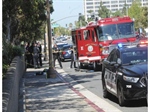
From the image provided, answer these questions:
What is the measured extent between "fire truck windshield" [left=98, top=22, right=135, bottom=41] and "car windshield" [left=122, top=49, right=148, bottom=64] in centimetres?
1120

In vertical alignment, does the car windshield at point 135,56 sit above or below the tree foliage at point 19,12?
below

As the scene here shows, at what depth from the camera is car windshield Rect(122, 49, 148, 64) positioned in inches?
433

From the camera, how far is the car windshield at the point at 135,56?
10992 millimetres

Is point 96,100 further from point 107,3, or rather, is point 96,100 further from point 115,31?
point 107,3

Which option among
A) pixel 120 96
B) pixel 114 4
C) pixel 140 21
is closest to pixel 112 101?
pixel 120 96

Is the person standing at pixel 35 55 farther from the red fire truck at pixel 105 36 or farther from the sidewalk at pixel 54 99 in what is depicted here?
the sidewalk at pixel 54 99

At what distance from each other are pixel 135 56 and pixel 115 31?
1166cm

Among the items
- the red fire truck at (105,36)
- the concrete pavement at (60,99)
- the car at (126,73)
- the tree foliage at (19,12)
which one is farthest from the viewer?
the red fire truck at (105,36)

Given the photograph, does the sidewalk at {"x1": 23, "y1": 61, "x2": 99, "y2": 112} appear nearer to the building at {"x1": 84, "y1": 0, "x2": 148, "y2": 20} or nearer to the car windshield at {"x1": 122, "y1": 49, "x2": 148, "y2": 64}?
the car windshield at {"x1": 122, "y1": 49, "x2": 148, "y2": 64}

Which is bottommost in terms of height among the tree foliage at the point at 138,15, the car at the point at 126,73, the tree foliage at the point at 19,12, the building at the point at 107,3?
the car at the point at 126,73

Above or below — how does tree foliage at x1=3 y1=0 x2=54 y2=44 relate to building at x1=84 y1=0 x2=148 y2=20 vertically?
below

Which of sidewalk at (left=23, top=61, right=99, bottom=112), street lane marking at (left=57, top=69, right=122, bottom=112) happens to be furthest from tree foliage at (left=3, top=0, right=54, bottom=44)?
street lane marking at (left=57, top=69, right=122, bottom=112)

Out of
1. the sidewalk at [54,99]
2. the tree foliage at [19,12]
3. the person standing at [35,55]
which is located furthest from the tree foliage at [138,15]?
the sidewalk at [54,99]

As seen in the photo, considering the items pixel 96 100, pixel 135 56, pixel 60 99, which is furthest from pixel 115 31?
pixel 135 56
